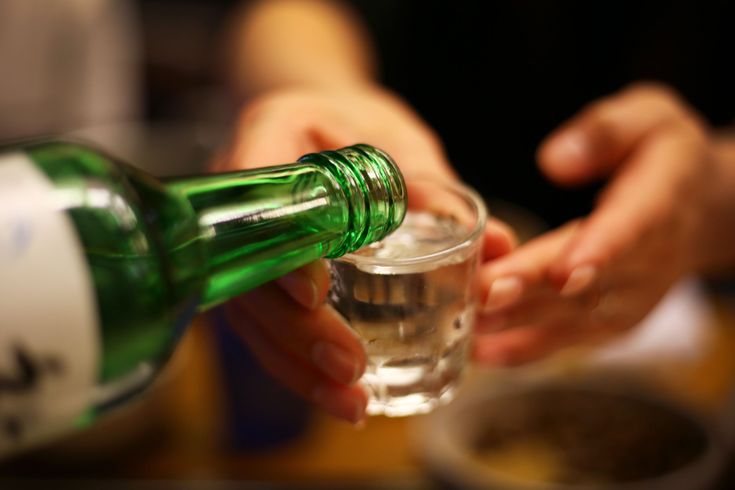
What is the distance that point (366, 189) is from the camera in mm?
443

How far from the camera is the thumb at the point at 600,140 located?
2.69ft

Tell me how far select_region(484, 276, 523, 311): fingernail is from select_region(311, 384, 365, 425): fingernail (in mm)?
141

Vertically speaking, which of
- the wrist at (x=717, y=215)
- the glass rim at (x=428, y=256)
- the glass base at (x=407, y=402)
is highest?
the glass rim at (x=428, y=256)

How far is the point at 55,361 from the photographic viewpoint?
1.17 feet

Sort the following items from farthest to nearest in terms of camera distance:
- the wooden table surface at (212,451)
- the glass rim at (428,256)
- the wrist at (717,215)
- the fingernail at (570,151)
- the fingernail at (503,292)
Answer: the wooden table surface at (212,451)
the wrist at (717,215)
the fingernail at (570,151)
the fingernail at (503,292)
the glass rim at (428,256)

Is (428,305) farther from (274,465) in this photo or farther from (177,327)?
(274,465)

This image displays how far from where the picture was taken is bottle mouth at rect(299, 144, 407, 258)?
44 cm

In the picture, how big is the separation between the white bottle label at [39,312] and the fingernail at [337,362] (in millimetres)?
163

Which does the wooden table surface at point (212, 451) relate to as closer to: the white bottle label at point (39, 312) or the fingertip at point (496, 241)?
the fingertip at point (496, 241)

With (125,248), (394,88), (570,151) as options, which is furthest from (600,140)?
(394,88)

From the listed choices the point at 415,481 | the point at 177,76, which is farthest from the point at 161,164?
the point at 177,76

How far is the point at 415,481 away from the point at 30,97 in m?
1.86

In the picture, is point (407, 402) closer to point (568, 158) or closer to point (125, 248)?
point (125, 248)

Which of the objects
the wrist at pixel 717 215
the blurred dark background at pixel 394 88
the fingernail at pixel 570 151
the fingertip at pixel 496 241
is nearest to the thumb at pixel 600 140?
the fingernail at pixel 570 151
